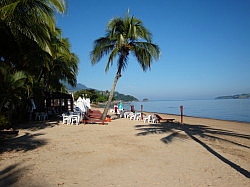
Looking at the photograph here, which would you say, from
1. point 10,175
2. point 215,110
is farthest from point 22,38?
point 215,110

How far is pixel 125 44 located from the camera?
14.6 meters

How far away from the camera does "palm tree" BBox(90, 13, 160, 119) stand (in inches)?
561

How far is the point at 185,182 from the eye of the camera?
14.2ft

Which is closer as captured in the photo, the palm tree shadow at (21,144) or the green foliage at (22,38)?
the palm tree shadow at (21,144)

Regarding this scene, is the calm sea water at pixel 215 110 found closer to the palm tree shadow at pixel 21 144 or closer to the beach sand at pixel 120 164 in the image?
the beach sand at pixel 120 164

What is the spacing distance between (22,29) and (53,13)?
123 cm

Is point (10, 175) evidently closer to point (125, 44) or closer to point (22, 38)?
point (22, 38)

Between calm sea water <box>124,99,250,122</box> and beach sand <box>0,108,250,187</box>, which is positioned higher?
calm sea water <box>124,99,250,122</box>

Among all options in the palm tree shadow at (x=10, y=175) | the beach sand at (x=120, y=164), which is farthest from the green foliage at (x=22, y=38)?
the palm tree shadow at (x=10, y=175)

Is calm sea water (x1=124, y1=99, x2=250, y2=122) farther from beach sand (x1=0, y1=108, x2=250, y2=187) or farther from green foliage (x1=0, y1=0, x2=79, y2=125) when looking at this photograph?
green foliage (x1=0, y1=0, x2=79, y2=125)

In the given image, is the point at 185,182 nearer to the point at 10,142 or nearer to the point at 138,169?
the point at 138,169

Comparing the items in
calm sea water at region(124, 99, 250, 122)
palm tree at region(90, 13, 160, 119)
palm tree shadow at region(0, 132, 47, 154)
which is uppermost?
palm tree at region(90, 13, 160, 119)

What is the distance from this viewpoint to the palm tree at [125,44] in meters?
14.3

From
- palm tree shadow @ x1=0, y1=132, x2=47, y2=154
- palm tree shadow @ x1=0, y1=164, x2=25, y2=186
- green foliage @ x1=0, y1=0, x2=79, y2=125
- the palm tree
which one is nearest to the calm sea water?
the palm tree
